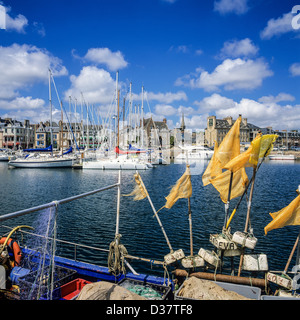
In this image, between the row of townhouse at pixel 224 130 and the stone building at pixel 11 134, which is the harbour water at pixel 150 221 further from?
the row of townhouse at pixel 224 130

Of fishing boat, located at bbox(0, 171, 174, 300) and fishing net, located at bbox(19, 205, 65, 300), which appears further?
fishing boat, located at bbox(0, 171, 174, 300)

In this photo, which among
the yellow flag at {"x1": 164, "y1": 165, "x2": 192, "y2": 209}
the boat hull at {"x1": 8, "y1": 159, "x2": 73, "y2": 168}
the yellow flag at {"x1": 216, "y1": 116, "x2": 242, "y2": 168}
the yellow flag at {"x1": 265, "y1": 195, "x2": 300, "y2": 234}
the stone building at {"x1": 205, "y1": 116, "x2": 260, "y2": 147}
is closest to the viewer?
the yellow flag at {"x1": 265, "y1": 195, "x2": 300, "y2": 234}

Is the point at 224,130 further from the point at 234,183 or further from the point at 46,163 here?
the point at 234,183

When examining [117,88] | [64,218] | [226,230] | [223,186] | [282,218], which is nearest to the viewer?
[282,218]

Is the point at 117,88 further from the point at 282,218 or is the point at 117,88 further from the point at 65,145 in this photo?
the point at 65,145

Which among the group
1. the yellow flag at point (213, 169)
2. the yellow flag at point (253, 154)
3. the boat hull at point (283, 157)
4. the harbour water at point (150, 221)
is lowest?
the harbour water at point (150, 221)

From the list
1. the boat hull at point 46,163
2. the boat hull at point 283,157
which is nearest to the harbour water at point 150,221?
the boat hull at point 46,163

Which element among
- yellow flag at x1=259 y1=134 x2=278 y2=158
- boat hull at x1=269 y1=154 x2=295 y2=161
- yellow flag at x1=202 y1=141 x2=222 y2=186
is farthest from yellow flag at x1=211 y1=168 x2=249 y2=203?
boat hull at x1=269 y1=154 x2=295 y2=161

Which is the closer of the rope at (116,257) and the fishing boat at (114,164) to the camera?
the rope at (116,257)

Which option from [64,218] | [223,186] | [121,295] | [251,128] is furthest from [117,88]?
[251,128]

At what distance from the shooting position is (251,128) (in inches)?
7003

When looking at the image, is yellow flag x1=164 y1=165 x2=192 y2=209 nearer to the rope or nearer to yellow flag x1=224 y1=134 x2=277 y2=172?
yellow flag x1=224 y1=134 x2=277 y2=172
